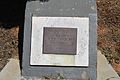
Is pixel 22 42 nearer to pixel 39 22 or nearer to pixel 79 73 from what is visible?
pixel 39 22

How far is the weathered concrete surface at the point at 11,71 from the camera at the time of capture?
243 inches

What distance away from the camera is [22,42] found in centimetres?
686

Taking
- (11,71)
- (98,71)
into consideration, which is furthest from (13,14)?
(98,71)

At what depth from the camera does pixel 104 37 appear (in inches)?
282

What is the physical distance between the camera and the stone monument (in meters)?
6.28

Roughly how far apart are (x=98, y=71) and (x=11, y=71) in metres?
1.63

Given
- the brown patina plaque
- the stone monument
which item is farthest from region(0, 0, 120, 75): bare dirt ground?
the brown patina plaque

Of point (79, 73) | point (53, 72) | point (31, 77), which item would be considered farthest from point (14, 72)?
point (79, 73)

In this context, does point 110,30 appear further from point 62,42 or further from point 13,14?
point 13,14

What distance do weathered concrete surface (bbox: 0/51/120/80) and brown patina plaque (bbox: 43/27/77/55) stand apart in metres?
0.63

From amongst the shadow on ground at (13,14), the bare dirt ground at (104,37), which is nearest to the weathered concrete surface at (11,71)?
the bare dirt ground at (104,37)

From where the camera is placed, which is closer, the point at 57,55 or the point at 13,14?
the point at 57,55

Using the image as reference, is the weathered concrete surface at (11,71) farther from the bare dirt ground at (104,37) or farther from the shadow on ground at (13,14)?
the shadow on ground at (13,14)

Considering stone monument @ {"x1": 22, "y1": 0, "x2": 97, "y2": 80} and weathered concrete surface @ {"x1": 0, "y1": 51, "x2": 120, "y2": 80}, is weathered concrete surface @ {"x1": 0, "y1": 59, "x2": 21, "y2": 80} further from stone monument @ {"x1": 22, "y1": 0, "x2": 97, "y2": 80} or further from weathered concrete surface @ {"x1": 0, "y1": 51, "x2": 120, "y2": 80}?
stone monument @ {"x1": 22, "y1": 0, "x2": 97, "y2": 80}
